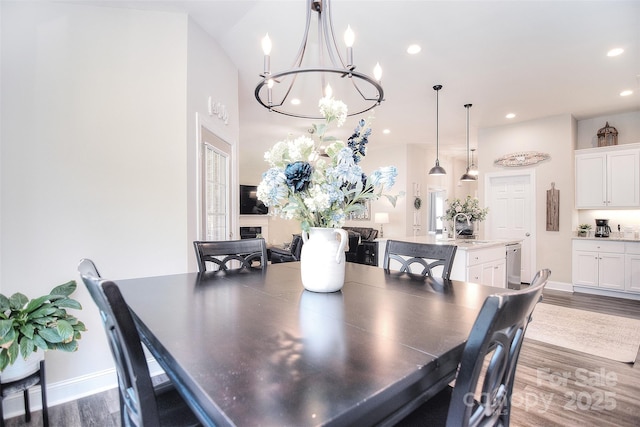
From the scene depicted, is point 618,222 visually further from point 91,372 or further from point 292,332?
point 91,372

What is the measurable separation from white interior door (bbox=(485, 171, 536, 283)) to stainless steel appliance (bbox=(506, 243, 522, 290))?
3.85 feet

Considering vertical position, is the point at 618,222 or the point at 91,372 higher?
the point at 618,222

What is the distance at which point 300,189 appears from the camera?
1194 millimetres

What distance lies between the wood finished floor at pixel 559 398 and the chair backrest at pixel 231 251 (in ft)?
3.55

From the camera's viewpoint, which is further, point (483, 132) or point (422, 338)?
point (483, 132)

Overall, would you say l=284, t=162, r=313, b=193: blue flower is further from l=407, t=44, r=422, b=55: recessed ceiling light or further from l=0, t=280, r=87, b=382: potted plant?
l=407, t=44, r=422, b=55: recessed ceiling light

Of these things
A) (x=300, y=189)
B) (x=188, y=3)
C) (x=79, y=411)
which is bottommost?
(x=79, y=411)

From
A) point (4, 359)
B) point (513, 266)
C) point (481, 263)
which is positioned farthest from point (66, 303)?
point (513, 266)

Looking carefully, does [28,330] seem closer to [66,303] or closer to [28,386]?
[66,303]

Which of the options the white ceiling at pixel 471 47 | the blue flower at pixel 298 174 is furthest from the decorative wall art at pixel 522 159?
the blue flower at pixel 298 174

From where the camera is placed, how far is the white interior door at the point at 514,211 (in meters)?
5.51

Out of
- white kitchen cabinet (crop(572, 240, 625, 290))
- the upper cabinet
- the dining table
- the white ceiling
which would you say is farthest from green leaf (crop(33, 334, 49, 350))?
the upper cabinet

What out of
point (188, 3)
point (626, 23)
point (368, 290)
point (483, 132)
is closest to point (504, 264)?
point (626, 23)

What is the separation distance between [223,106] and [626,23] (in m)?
3.79
